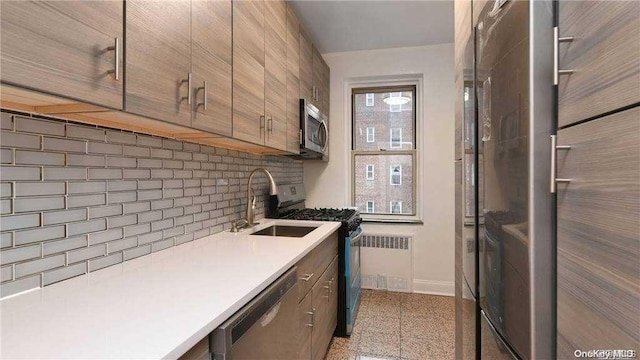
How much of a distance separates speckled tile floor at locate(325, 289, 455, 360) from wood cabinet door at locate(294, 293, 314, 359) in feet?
2.03

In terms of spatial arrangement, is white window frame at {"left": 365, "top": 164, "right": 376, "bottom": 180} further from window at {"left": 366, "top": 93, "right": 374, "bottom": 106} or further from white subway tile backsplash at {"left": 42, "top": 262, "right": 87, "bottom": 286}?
white subway tile backsplash at {"left": 42, "top": 262, "right": 87, "bottom": 286}

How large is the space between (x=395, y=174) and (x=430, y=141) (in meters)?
0.53

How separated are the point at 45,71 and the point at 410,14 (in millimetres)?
2679

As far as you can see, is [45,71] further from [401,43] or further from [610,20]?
[401,43]

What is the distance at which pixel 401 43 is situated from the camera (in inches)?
127

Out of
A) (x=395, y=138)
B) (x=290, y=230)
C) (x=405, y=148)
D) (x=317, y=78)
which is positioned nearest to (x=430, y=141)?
(x=405, y=148)

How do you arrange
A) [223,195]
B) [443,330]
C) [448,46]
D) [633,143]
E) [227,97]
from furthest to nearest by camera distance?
1. [448,46]
2. [443,330]
3. [223,195]
4. [227,97]
5. [633,143]

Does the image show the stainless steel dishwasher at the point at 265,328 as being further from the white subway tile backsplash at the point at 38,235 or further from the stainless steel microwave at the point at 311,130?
the stainless steel microwave at the point at 311,130

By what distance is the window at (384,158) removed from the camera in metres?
3.48

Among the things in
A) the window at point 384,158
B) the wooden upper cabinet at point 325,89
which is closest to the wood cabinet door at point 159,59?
the wooden upper cabinet at point 325,89

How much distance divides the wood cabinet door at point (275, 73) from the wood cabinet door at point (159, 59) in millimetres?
753

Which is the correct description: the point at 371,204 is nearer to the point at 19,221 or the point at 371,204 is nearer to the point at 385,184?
the point at 385,184

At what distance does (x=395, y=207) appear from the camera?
3.54 metres

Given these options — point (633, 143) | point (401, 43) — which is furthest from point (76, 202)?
point (401, 43)
